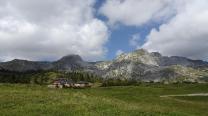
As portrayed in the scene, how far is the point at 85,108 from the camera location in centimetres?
3662

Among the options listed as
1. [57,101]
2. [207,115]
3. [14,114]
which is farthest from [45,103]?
[207,115]

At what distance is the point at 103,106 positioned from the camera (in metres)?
39.1

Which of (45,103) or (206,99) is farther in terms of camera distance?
(206,99)

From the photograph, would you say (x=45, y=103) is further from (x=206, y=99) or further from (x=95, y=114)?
(x=206, y=99)

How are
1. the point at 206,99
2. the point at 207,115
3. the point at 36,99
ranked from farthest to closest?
the point at 206,99 < the point at 207,115 < the point at 36,99

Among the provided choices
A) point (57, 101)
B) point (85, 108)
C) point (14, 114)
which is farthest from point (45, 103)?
point (14, 114)

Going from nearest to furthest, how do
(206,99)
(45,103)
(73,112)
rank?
(73,112) → (45,103) → (206,99)

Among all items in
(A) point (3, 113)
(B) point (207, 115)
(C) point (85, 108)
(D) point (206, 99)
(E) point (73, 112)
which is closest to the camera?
(A) point (3, 113)

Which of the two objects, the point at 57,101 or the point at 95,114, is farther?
the point at 57,101

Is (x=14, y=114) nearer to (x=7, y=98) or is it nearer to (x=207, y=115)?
(x=7, y=98)

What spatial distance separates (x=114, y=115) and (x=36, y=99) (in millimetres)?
11765

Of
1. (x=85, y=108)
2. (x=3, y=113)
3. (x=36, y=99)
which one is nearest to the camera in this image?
(x=3, y=113)

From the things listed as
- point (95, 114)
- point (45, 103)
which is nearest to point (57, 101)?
point (45, 103)

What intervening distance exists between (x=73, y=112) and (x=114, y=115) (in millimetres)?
3717
